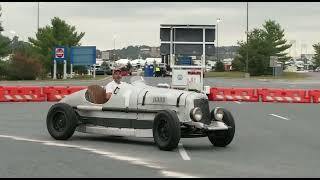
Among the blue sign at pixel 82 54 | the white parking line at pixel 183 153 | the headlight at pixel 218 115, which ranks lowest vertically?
the white parking line at pixel 183 153

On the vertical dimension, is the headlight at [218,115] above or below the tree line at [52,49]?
below

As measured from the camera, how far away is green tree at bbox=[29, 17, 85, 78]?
76.9 metres

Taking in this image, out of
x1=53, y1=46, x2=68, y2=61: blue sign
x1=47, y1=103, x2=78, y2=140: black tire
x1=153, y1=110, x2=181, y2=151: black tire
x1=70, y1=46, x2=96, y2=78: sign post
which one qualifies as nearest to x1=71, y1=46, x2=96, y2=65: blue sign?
x1=70, y1=46, x2=96, y2=78: sign post

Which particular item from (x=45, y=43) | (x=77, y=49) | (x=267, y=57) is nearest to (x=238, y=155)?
(x=77, y=49)

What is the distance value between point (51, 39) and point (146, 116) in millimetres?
65800

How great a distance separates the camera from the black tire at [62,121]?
14.1m

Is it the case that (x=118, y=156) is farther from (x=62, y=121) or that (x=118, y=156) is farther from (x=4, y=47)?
(x=4, y=47)

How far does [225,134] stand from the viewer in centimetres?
1334

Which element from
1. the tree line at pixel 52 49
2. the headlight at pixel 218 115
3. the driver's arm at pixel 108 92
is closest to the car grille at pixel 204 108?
the headlight at pixel 218 115

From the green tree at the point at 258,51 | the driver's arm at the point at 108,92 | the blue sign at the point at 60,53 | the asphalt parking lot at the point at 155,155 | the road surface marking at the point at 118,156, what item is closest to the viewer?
the road surface marking at the point at 118,156

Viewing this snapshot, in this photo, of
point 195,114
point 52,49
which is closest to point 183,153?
point 195,114

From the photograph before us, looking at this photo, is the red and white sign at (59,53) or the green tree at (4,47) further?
the green tree at (4,47)

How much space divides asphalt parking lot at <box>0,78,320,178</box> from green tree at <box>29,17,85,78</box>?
5977 centimetres

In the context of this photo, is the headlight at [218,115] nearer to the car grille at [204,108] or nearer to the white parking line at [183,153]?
the car grille at [204,108]
